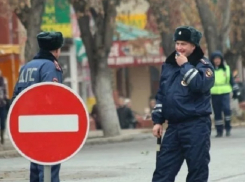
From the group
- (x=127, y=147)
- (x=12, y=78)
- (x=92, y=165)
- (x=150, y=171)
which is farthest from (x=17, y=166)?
(x=12, y=78)

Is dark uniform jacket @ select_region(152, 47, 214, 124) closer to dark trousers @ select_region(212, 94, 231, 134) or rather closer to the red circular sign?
the red circular sign

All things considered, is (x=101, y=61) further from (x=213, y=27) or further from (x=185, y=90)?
(x=185, y=90)

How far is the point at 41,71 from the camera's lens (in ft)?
31.9

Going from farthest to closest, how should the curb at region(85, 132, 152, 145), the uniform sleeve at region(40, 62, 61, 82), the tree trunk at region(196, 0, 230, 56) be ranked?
1. the tree trunk at region(196, 0, 230, 56)
2. the curb at region(85, 132, 152, 145)
3. the uniform sleeve at region(40, 62, 61, 82)

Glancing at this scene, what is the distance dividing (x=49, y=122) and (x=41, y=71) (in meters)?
1.78

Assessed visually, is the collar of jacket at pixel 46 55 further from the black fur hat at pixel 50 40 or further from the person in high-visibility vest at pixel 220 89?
the person in high-visibility vest at pixel 220 89

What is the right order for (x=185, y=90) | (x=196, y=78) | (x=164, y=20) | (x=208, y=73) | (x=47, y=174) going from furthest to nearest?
(x=164, y=20) → (x=208, y=73) → (x=185, y=90) → (x=196, y=78) → (x=47, y=174)

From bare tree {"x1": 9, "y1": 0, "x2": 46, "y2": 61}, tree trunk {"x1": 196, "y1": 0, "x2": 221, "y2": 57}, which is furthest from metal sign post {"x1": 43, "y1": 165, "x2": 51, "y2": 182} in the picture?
tree trunk {"x1": 196, "y1": 0, "x2": 221, "y2": 57}

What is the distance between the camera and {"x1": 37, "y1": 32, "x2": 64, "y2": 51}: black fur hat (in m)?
9.68

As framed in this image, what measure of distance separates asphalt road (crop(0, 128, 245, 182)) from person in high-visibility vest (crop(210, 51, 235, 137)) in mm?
747

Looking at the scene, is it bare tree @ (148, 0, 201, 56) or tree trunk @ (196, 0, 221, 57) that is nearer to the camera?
bare tree @ (148, 0, 201, 56)

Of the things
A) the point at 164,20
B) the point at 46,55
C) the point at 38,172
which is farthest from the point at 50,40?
the point at 164,20

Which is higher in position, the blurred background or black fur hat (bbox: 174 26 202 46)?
black fur hat (bbox: 174 26 202 46)

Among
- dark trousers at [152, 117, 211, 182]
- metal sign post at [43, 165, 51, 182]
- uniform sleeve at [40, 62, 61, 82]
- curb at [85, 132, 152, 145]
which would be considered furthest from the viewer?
curb at [85, 132, 152, 145]
